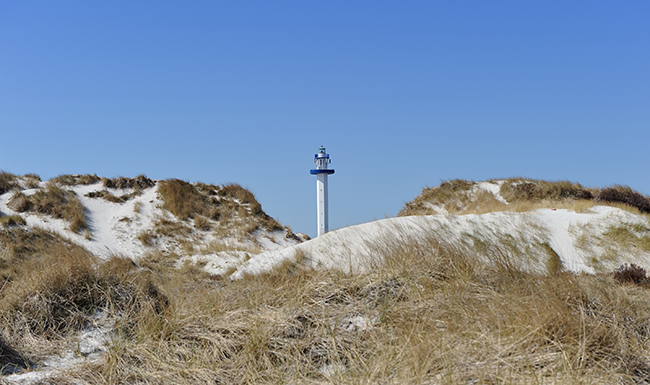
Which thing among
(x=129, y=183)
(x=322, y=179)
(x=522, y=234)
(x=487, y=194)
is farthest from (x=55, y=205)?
(x=487, y=194)

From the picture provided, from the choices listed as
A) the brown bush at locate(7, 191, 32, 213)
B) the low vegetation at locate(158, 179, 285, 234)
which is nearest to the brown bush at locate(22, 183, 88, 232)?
the brown bush at locate(7, 191, 32, 213)

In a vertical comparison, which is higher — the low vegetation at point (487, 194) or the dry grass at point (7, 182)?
the dry grass at point (7, 182)

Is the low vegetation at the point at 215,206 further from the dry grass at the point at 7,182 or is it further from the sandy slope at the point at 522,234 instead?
the sandy slope at the point at 522,234

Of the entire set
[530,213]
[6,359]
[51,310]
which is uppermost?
[530,213]

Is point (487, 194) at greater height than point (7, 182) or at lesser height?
lesser

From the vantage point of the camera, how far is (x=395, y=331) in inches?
201

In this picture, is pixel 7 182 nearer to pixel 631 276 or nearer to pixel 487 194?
pixel 487 194

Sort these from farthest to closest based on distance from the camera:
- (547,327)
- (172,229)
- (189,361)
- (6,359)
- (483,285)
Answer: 1. (172,229)
2. (483,285)
3. (6,359)
4. (189,361)
5. (547,327)

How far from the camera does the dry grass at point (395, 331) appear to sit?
4266 mm

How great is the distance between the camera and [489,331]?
4746mm

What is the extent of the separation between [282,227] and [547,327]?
17897 millimetres

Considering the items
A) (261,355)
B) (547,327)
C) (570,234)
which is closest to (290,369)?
(261,355)

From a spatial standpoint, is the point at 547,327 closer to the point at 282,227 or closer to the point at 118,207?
the point at 282,227

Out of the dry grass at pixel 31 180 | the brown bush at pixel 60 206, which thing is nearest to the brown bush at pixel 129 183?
the brown bush at pixel 60 206
